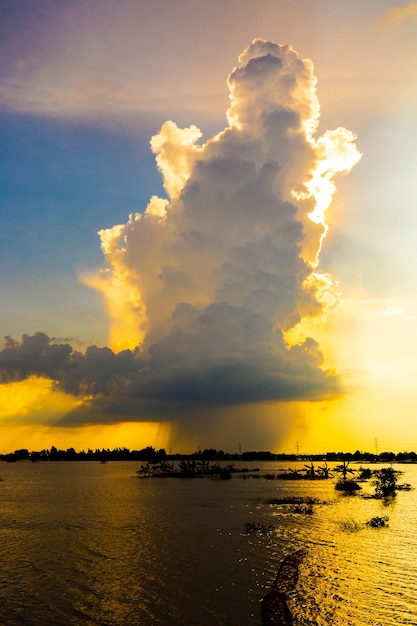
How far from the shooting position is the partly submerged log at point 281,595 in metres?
26.7

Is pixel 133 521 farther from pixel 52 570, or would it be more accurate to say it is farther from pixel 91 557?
pixel 52 570

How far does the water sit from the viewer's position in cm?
2894

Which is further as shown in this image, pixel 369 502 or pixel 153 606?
pixel 369 502

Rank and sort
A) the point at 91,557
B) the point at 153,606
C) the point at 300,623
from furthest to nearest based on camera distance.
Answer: the point at 91,557
the point at 153,606
the point at 300,623

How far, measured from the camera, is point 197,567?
39438 mm

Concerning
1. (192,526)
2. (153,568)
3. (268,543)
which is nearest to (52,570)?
(153,568)

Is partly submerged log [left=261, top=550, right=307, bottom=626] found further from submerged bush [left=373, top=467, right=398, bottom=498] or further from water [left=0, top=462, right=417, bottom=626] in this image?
submerged bush [left=373, top=467, right=398, bottom=498]

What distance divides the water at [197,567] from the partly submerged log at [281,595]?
58cm

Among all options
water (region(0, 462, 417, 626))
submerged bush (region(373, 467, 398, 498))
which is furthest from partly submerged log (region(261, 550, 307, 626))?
submerged bush (region(373, 467, 398, 498))

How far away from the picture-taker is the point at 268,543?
47.8 m

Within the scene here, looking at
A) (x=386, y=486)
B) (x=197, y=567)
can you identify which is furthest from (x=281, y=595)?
(x=386, y=486)

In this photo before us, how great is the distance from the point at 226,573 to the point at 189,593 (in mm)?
5299

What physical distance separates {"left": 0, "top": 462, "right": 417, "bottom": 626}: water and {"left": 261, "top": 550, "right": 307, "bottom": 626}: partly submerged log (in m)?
0.58

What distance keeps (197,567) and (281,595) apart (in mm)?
10460
